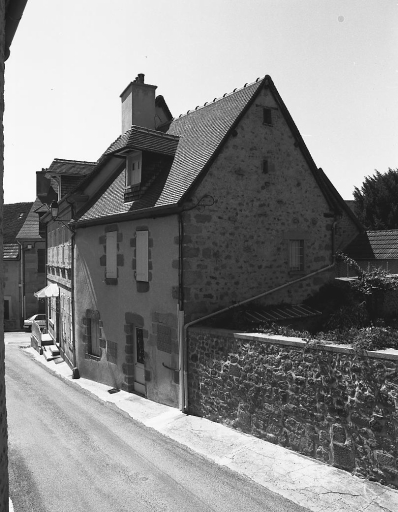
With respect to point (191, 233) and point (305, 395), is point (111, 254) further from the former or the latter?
point (305, 395)

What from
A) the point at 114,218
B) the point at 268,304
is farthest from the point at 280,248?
the point at 114,218

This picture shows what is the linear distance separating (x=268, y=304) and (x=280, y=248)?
5.85ft

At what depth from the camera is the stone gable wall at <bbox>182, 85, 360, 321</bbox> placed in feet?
40.1

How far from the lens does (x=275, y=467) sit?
27.7 feet

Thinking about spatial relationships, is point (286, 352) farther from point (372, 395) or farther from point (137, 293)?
point (137, 293)

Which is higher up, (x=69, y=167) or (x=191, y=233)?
(x=69, y=167)

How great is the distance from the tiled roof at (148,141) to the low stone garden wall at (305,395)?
19.2 ft

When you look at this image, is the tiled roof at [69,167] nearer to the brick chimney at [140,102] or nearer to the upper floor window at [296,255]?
the brick chimney at [140,102]

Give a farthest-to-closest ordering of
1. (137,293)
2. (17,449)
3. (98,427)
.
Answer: (137,293) < (98,427) < (17,449)

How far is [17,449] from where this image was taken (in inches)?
393

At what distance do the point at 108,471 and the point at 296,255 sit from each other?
862 cm

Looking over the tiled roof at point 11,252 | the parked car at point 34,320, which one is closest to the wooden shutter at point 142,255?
the parked car at point 34,320

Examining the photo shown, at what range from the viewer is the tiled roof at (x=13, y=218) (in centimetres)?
3491

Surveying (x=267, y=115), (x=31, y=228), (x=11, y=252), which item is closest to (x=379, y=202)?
(x=267, y=115)
